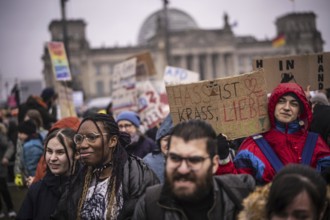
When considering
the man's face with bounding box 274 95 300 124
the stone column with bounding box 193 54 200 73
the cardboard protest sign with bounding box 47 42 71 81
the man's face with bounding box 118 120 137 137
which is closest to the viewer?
the man's face with bounding box 274 95 300 124

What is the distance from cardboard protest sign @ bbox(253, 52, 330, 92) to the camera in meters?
4.23

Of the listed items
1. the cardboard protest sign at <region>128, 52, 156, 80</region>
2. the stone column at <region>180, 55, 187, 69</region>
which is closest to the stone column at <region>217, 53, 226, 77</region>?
the stone column at <region>180, 55, 187, 69</region>

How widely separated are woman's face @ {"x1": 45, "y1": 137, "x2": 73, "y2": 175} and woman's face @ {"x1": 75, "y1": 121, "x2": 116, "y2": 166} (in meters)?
0.52

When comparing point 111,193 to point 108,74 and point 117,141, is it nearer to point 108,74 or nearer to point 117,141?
point 117,141

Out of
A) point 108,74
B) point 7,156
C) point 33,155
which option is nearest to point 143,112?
point 7,156

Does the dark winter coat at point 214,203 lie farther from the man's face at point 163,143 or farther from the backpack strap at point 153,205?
the man's face at point 163,143

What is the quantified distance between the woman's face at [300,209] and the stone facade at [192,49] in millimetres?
67459

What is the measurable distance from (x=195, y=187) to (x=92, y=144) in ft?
3.36

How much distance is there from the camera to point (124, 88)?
8.81 meters

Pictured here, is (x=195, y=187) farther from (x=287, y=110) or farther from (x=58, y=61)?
(x=58, y=61)

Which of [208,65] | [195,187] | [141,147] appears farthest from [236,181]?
[208,65]

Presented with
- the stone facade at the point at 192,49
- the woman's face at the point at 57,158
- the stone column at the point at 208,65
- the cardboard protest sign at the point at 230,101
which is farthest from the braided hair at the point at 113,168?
the stone column at the point at 208,65

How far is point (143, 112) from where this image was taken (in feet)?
27.7

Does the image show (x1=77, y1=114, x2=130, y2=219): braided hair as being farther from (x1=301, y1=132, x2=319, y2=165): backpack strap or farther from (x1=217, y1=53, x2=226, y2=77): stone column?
(x1=217, y1=53, x2=226, y2=77): stone column
